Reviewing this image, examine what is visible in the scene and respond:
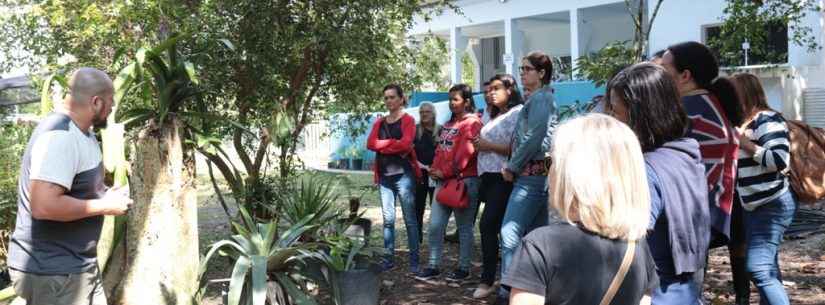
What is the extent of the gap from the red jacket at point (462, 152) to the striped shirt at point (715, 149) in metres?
2.93

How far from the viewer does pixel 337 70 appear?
724 centimetres

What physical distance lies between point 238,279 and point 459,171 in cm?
232

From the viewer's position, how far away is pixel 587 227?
83.6 inches

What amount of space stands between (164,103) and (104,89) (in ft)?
4.15

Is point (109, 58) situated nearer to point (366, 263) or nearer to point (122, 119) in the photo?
point (122, 119)

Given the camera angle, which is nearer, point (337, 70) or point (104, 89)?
point (104, 89)

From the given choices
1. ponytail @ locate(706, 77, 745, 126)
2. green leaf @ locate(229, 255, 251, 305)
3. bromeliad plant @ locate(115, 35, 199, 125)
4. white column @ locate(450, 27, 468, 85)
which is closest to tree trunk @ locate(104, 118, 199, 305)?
bromeliad plant @ locate(115, 35, 199, 125)

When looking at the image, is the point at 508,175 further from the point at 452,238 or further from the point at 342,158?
A: the point at 342,158

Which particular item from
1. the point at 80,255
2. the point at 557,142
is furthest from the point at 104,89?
the point at 557,142

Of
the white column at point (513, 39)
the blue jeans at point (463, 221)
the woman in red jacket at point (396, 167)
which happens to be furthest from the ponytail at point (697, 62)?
the white column at point (513, 39)

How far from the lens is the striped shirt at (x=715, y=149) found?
11.3ft

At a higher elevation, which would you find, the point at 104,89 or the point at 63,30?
the point at 63,30

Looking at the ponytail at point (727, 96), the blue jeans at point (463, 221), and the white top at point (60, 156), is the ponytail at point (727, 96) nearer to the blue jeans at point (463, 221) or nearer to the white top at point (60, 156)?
the blue jeans at point (463, 221)

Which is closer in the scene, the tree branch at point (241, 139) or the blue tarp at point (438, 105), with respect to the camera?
the tree branch at point (241, 139)
